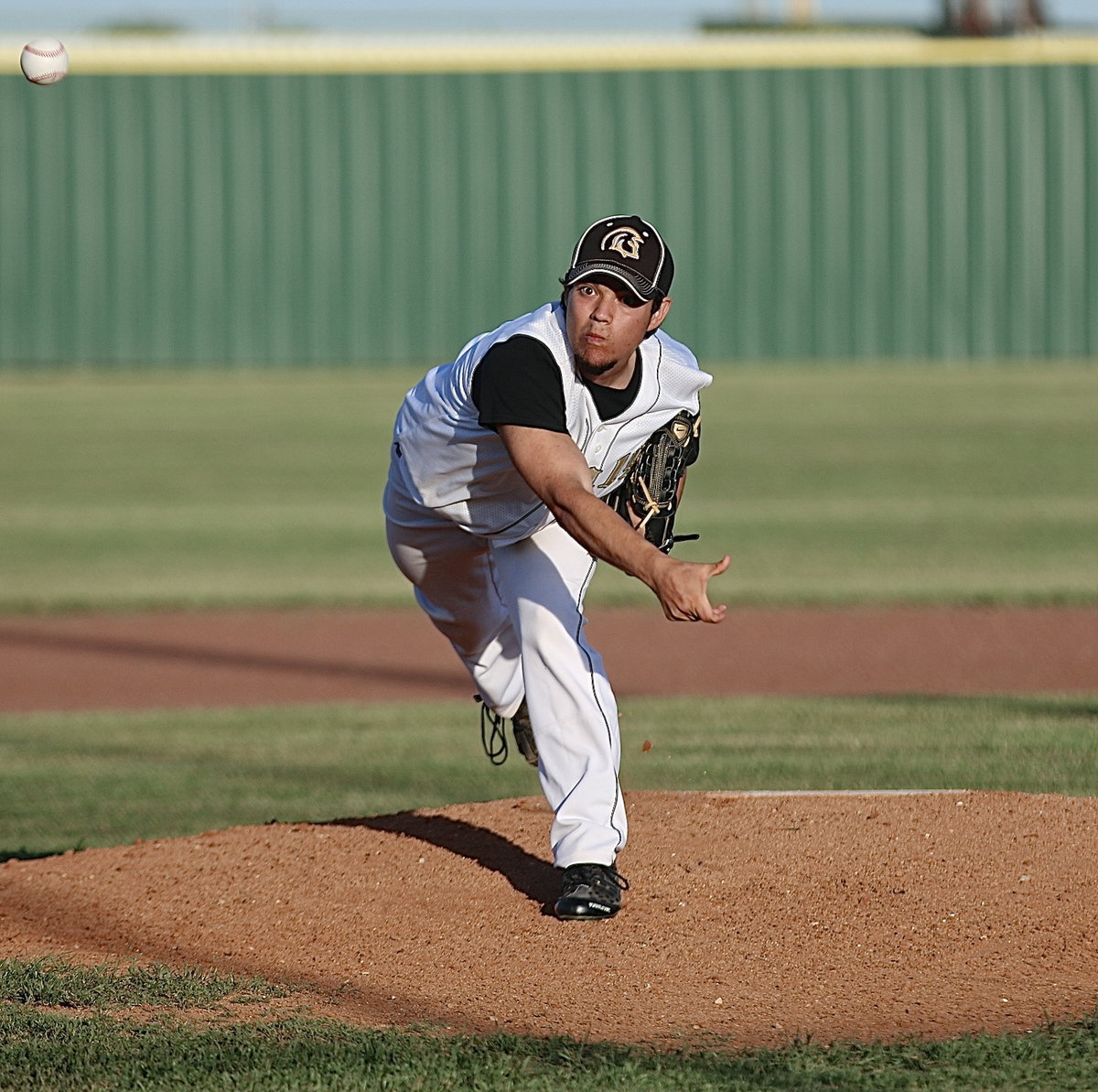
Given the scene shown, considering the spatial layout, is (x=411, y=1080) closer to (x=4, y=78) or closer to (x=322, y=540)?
(x=322, y=540)

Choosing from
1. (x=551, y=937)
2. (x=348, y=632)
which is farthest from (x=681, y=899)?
(x=348, y=632)

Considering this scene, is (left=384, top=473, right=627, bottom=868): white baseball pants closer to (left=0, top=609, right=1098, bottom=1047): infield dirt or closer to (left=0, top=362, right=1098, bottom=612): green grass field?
(left=0, top=609, right=1098, bottom=1047): infield dirt

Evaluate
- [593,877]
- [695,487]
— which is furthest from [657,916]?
[695,487]

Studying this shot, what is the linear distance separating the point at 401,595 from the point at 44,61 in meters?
6.20

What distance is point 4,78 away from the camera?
24.8 meters

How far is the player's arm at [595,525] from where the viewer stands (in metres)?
3.45

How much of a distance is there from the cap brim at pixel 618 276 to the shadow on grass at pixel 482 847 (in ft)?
4.72

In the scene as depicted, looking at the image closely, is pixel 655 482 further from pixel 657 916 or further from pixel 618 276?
pixel 657 916

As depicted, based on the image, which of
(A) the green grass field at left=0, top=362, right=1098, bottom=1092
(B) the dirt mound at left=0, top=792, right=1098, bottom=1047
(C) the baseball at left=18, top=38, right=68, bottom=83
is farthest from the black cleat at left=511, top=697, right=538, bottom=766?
(C) the baseball at left=18, top=38, right=68, bottom=83

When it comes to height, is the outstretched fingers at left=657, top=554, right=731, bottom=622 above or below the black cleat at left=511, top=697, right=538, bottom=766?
above

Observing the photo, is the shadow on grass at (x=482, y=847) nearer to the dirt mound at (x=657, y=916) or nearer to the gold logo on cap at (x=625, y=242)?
the dirt mound at (x=657, y=916)

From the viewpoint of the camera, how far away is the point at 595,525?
368cm

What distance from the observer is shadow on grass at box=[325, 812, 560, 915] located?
441 centimetres

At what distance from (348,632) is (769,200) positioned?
16.2m
